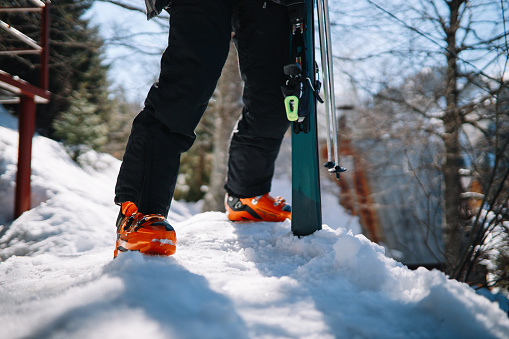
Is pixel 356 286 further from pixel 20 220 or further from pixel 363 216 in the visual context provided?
pixel 363 216

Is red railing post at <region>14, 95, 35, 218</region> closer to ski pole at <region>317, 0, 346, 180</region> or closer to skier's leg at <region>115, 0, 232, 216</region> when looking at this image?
skier's leg at <region>115, 0, 232, 216</region>

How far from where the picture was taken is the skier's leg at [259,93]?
54.1 inches

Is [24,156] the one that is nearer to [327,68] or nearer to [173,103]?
[173,103]

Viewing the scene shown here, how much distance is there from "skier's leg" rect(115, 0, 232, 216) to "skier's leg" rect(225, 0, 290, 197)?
21 centimetres

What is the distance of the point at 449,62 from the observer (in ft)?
13.8

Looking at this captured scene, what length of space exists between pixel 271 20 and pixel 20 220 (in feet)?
7.45

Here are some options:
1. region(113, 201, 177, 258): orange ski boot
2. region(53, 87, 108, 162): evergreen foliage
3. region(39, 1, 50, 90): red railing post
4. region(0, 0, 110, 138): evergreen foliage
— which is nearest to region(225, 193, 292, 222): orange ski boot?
region(113, 201, 177, 258): orange ski boot

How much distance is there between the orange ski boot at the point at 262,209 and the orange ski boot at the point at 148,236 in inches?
26.5

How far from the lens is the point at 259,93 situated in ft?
4.78

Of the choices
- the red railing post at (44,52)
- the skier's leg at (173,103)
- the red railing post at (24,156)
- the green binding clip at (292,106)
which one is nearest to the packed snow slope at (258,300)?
the skier's leg at (173,103)

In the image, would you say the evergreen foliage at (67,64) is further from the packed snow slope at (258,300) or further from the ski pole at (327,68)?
the packed snow slope at (258,300)

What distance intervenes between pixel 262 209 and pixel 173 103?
79 cm

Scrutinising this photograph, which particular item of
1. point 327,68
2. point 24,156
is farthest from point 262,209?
point 24,156

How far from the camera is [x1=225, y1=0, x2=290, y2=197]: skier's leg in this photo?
138 cm
